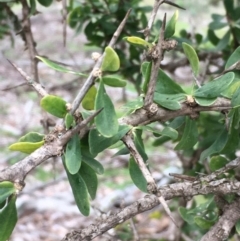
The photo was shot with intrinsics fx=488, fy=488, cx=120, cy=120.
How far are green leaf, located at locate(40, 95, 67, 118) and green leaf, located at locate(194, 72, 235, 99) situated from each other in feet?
0.54

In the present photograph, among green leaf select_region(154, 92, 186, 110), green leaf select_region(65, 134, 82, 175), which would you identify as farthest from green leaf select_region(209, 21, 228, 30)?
green leaf select_region(65, 134, 82, 175)

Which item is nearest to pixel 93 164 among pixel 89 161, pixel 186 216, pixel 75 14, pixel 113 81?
pixel 89 161

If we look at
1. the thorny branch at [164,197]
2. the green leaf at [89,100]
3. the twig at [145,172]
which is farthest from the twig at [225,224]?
the green leaf at [89,100]

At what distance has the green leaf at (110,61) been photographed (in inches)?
19.3

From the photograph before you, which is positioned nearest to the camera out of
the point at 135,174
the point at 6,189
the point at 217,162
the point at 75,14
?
the point at 6,189

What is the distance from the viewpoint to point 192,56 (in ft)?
1.97

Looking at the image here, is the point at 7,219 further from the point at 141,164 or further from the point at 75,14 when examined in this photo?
the point at 75,14

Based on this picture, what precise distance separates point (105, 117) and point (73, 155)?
53 millimetres

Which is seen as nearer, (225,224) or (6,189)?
(6,189)

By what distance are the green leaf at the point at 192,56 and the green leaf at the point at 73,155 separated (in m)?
0.17

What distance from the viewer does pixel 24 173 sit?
0.48 metres

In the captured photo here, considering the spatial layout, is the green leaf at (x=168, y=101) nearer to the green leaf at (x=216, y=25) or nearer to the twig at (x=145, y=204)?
the twig at (x=145, y=204)

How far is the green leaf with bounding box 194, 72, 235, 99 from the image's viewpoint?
0.57 m

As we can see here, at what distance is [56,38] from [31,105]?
1.73 meters
